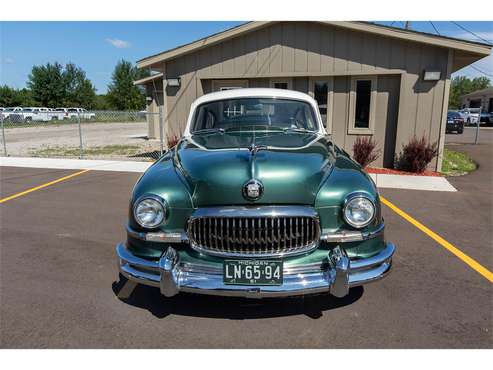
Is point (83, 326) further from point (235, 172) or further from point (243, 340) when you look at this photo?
point (235, 172)

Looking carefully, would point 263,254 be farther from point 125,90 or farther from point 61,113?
point 125,90

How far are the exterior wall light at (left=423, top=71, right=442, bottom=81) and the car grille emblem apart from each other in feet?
26.2

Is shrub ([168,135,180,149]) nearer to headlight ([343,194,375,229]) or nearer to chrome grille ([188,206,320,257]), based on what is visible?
chrome grille ([188,206,320,257])

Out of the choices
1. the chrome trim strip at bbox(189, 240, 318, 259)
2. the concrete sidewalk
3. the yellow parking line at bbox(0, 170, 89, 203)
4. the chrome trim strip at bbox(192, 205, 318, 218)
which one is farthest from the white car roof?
the yellow parking line at bbox(0, 170, 89, 203)

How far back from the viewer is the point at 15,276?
3760 millimetres

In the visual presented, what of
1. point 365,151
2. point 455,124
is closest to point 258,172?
point 365,151

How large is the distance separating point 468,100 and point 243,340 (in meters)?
62.0

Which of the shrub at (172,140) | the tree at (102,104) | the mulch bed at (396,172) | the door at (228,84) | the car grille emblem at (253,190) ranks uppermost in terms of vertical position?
the tree at (102,104)

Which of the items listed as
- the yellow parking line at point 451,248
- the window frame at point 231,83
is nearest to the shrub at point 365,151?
the window frame at point 231,83

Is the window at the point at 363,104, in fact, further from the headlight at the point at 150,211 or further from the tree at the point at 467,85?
the tree at the point at 467,85

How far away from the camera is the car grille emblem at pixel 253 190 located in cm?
263

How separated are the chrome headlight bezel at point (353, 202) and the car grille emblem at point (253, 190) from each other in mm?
622

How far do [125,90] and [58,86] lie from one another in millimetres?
11213

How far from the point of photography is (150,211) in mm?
2770
